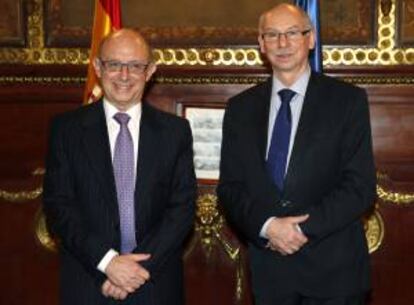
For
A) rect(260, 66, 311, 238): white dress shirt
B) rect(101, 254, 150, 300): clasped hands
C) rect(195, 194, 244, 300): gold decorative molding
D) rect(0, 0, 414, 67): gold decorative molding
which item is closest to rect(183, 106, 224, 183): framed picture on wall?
rect(195, 194, 244, 300): gold decorative molding

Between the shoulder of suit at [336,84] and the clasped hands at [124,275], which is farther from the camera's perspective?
the shoulder of suit at [336,84]

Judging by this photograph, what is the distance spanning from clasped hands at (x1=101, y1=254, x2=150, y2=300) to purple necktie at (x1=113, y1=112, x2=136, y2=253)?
10 cm

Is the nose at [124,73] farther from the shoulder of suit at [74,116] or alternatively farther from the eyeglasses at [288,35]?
the eyeglasses at [288,35]

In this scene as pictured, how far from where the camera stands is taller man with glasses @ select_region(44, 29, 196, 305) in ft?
9.00

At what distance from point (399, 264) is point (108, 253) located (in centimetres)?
200

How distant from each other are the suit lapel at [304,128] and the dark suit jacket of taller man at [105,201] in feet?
1.27

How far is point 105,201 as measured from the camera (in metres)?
2.76

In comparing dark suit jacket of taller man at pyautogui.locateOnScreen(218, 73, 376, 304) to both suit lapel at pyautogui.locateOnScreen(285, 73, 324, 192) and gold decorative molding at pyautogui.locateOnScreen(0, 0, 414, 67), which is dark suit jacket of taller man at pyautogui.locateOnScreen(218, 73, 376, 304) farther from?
gold decorative molding at pyautogui.locateOnScreen(0, 0, 414, 67)

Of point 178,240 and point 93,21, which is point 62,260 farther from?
point 93,21

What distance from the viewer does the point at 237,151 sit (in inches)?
116

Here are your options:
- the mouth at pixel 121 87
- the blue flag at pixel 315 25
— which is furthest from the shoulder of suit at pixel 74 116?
the blue flag at pixel 315 25

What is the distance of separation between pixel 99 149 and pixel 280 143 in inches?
26.4

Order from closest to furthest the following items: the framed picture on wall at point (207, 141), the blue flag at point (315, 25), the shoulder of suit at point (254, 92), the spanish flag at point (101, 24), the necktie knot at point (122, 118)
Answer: the necktie knot at point (122, 118) < the shoulder of suit at point (254, 92) < the blue flag at point (315, 25) < the spanish flag at point (101, 24) < the framed picture on wall at point (207, 141)

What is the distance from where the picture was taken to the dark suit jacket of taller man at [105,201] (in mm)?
2752
